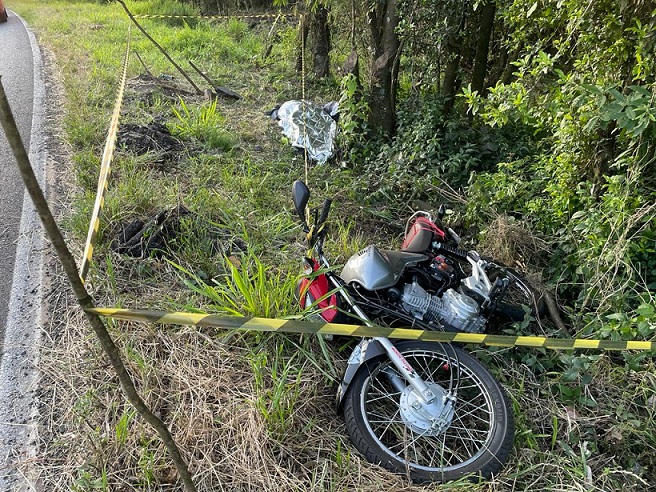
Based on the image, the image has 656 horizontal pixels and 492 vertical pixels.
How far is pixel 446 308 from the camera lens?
2688 mm

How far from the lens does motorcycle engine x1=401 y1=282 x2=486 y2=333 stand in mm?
2650

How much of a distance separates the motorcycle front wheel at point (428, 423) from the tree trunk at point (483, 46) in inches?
132

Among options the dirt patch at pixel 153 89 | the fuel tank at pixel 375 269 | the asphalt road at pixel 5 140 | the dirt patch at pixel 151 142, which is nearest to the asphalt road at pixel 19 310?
the asphalt road at pixel 5 140

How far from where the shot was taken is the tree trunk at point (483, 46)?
14.3ft

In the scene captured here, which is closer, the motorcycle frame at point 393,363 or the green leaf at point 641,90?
the motorcycle frame at point 393,363

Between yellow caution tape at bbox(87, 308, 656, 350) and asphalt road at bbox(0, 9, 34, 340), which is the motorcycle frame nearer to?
yellow caution tape at bbox(87, 308, 656, 350)

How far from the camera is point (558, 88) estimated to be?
309cm

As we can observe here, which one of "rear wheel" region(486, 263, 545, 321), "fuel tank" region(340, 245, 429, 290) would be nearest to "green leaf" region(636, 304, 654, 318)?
"rear wheel" region(486, 263, 545, 321)

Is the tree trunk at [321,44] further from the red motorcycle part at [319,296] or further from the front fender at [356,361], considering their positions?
the front fender at [356,361]

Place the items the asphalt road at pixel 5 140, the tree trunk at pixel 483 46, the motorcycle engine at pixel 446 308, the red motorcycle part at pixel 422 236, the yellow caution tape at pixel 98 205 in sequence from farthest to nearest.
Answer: the tree trunk at pixel 483 46 < the asphalt road at pixel 5 140 < the red motorcycle part at pixel 422 236 < the motorcycle engine at pixel 446 308 < the yellow caution tape at pixel 98 205

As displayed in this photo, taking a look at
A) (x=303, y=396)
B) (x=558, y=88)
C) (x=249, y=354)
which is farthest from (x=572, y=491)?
(x=558, y=88)

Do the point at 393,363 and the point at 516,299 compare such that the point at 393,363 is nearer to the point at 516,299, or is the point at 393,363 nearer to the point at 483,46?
the point at 516,299

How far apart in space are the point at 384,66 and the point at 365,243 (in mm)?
2135

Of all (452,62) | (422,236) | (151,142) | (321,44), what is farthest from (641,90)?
(321,44)
